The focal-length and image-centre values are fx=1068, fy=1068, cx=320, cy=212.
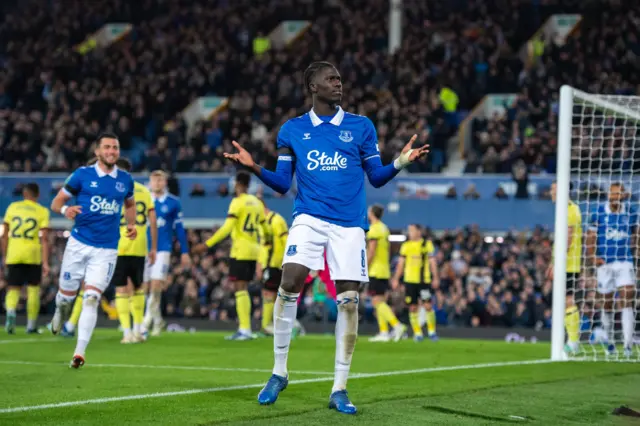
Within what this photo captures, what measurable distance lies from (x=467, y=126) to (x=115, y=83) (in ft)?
39.1

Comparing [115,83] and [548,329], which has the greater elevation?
[115,83]

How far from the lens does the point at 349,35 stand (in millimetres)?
32938

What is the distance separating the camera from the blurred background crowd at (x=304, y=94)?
23.8 meters

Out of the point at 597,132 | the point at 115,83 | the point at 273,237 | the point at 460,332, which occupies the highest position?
the point at 115,83

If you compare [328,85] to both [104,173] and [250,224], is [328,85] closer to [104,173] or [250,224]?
[104,173]

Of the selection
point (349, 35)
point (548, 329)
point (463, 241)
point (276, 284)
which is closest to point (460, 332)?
point (548, 329)

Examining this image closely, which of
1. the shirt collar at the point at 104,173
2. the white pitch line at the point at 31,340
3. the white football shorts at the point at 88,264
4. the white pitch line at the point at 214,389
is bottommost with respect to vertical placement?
the white pitch line at the point at 31,340

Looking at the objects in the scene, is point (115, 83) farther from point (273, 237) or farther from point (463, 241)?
point (273, 237)

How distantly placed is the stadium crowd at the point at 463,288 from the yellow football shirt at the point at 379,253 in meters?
4.40

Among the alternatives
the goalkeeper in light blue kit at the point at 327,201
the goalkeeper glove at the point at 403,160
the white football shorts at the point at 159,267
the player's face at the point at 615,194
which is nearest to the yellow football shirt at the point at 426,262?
the white football shorts at the point at 159,267

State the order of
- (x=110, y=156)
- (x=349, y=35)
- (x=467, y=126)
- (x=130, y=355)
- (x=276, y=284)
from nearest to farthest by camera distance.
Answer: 1. (x=110, y=156)
2. (x=130, y=355)
3. (x=276, y=284)
4. (x=467, y=126)
5. (x=349, y=35)

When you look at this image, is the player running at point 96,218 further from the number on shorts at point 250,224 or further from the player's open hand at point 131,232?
the number on shorts at point 250,224

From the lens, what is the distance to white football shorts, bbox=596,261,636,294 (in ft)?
44.9

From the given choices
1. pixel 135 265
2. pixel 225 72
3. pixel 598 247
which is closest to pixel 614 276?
pixel 598 247
